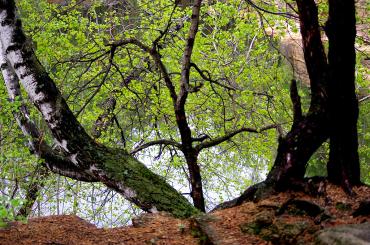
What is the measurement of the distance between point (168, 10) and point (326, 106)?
730 cm

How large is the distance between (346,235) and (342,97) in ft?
5.55

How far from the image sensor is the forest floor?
3883mm

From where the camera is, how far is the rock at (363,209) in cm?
378

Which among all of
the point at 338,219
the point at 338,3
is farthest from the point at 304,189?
the point at 338,3

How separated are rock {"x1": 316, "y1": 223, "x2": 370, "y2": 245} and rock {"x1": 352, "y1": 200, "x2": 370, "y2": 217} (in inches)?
17.9

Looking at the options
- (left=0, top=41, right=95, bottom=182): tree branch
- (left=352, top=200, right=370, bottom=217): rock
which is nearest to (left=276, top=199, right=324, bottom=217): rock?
(left=352, top=200, right=370, bottom=217): rock

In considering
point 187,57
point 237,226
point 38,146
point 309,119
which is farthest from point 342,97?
point 38,146

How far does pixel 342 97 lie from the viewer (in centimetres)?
438

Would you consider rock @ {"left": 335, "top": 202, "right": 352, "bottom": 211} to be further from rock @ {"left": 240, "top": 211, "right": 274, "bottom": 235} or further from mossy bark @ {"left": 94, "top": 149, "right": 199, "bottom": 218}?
mossy bark @ {"left": 94, "top": 149, "right": 199, "bottom": 218}

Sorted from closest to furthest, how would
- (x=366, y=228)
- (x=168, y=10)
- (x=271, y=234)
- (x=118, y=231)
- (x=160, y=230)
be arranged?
(x=366, y=228)
(x=271, y=234)
(x=160, y=230)
(x=118, y=231)
(x=168, y=10)

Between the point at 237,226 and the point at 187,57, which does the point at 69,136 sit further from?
the point at 237,226

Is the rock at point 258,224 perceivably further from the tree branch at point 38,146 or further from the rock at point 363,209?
the tree branch at point 38,146

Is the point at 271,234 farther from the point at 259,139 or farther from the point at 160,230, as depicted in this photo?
the point at 259,139

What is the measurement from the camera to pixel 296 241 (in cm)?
367
